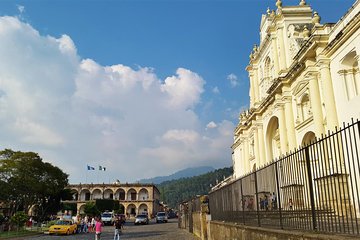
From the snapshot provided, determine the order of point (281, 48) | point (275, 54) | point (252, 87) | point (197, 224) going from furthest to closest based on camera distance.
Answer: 1. point (252, 87)
2. point (275, 54)
3. point (281, 48)
4. point (197, 224)

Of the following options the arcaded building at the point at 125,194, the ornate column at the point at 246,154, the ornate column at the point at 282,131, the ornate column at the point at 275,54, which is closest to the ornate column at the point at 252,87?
the ornate column at the point at 246,154

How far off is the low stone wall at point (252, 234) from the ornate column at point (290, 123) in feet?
39.1

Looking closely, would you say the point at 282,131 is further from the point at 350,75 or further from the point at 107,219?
the point at 107,219

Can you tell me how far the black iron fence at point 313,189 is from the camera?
17.4 ft

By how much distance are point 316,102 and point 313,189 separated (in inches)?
652

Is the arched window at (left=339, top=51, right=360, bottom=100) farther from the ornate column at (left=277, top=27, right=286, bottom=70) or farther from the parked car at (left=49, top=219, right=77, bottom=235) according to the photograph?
the parked car at (left=49, top=219, right=77, bottom=235)

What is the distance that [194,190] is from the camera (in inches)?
7338

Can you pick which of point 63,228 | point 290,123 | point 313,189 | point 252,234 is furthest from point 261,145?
point 313,189

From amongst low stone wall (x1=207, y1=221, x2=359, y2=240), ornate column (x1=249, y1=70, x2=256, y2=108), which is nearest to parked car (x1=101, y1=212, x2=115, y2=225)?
ornate column (x1=249, y1=70, x2=256, y2=108)

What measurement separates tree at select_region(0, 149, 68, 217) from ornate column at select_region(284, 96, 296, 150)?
2787cm

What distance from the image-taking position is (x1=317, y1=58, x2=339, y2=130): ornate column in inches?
779

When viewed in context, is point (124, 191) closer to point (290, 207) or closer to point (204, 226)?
point (204, 226)

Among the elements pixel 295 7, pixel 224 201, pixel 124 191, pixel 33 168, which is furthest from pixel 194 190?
pixel 224 201

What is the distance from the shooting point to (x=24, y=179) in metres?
37.7
